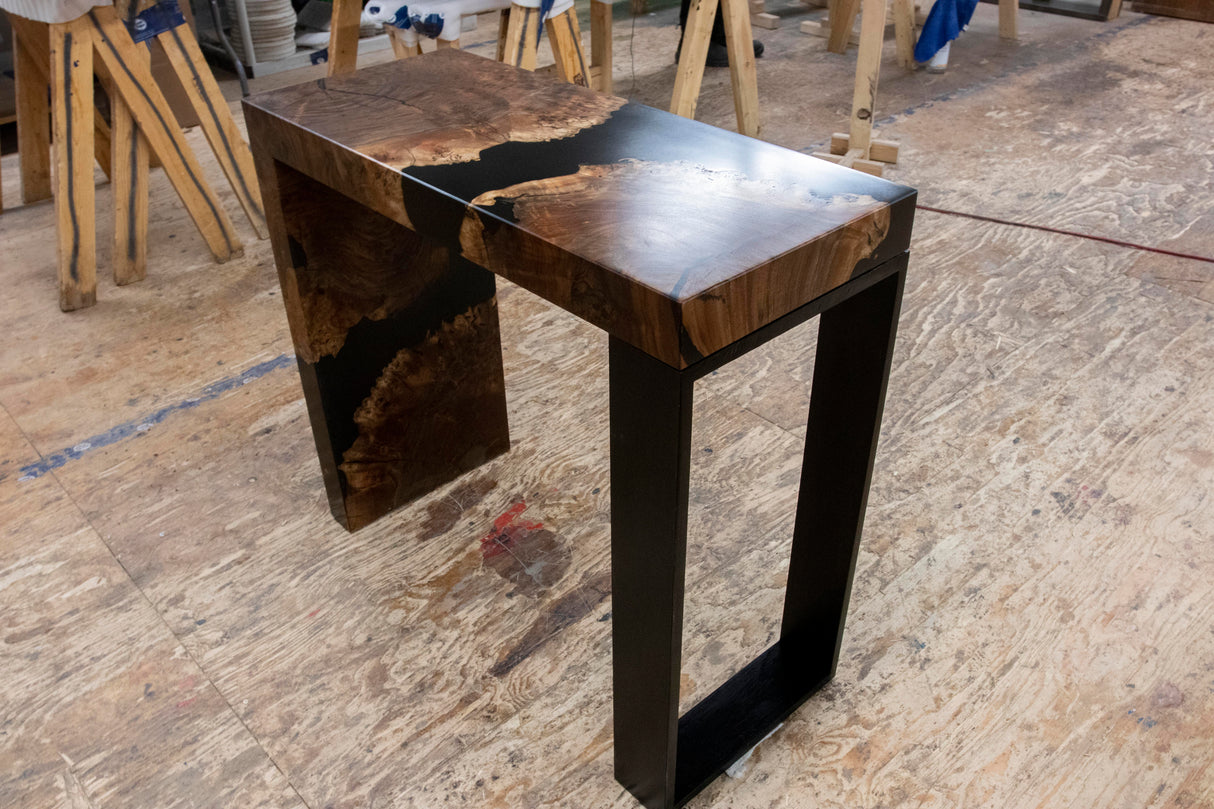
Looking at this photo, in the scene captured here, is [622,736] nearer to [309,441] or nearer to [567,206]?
[567,206]

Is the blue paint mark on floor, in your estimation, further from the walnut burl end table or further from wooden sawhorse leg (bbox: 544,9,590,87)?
wooden sawhorse leg (bbox: 544,9,590,87)

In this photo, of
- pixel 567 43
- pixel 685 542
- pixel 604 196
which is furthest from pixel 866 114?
pixel 685 542

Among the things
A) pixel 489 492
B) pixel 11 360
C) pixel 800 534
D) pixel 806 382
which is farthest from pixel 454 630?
pixel 11 360

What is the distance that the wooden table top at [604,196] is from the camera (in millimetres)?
742

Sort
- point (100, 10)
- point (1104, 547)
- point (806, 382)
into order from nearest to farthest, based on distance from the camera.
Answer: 1. point (1104, 547)
2. point (806, 382)
3. point (100, 10)

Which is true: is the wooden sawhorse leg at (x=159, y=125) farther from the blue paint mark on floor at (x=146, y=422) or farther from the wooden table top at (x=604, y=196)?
the wooden table top at (x=604, y=196)

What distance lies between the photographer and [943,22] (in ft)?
10.7

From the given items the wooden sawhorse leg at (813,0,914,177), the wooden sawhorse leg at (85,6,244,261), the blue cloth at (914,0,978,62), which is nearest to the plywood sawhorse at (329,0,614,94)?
the wooden sawhorse leg at (85,6,244,261)

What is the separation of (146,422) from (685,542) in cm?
125

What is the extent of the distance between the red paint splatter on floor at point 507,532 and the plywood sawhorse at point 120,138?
1.21m

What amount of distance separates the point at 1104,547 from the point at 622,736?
82cm

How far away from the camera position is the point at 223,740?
3.67ft

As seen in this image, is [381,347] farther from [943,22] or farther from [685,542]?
[943,22]

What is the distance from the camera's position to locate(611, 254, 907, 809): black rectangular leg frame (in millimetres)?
796
